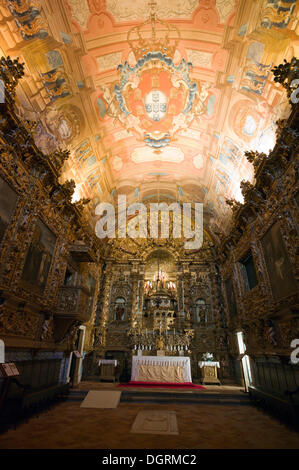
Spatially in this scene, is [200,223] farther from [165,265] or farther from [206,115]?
[206,115]

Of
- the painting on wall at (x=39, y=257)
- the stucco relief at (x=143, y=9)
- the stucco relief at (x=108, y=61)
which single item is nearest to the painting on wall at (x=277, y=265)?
the stucco relief at (x=143, y=9)

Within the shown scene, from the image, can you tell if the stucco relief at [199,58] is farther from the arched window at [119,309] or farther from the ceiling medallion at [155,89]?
the arched window at [119,309]

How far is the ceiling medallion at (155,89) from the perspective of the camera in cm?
789

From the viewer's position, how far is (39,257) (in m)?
7.66

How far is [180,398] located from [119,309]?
807 cm

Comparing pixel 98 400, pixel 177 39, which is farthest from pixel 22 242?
pixel 177 39

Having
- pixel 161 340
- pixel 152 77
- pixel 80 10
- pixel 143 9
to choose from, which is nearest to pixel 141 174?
pixel 152 77

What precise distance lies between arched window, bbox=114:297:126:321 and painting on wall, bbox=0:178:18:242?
1059 cm

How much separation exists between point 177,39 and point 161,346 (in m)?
14.0

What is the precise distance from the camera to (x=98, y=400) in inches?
171

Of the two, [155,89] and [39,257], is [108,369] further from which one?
[155,89]

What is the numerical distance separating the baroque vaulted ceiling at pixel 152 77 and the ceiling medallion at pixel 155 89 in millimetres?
38

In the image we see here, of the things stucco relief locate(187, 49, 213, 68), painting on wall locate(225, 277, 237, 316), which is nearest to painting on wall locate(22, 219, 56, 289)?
stucco relief locate(187, 49, 213, 68)
